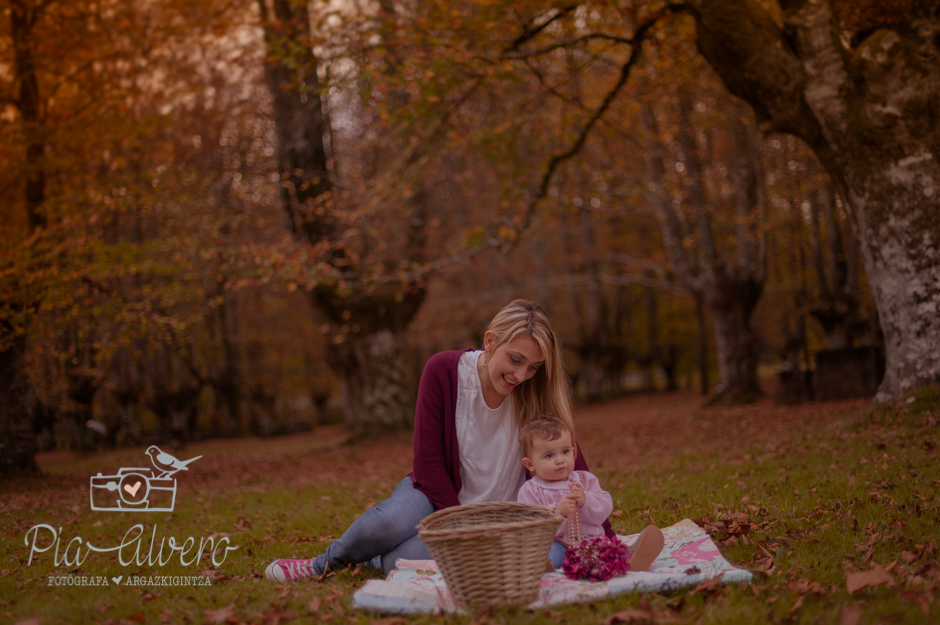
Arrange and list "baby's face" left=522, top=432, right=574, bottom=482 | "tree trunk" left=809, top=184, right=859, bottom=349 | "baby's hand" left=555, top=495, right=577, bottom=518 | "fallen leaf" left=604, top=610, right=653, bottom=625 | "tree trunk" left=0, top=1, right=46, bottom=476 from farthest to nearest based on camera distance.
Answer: "tree trunk" left=809, top=184, right=859, bottom=349 < "tree trunk" left=0, top=1, right=46, bottom=476 < "baby's face" left=522, top=432, right=574, bottom=482 < "baby's hand" left=555, top=495, right=577, bottom=518 < "fallen leaf" left=604, top=610, right=653, bottom=625

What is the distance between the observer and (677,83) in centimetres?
1316

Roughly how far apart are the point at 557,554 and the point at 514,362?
1.09 m

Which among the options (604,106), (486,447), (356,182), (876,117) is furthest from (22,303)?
(876,117)

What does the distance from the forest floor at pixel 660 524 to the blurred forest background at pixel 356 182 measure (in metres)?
2.19

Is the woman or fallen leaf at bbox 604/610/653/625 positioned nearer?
fallen leaf at bbox 604/610/653/625

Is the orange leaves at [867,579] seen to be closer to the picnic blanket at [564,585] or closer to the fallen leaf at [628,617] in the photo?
the picnic blanket at [564,585]

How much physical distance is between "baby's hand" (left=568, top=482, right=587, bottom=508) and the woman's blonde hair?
1.16ft

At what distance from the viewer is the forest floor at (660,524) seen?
9.80 ft

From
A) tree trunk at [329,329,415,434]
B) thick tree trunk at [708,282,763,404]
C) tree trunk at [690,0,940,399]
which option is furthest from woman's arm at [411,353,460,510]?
thick tree trunk at [708,282,763,404]

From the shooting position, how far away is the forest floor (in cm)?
299

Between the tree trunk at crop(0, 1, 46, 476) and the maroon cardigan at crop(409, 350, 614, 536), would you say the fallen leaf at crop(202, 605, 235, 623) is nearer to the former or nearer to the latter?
the maroon cardigan at crop(409, 350, 614, 536)

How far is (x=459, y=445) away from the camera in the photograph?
13.1 ft

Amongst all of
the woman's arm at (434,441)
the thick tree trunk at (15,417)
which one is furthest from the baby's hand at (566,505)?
the thick tree trunk at (15,417)

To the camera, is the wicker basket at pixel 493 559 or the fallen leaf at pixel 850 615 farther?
the wicker basket at pixel 493 559
